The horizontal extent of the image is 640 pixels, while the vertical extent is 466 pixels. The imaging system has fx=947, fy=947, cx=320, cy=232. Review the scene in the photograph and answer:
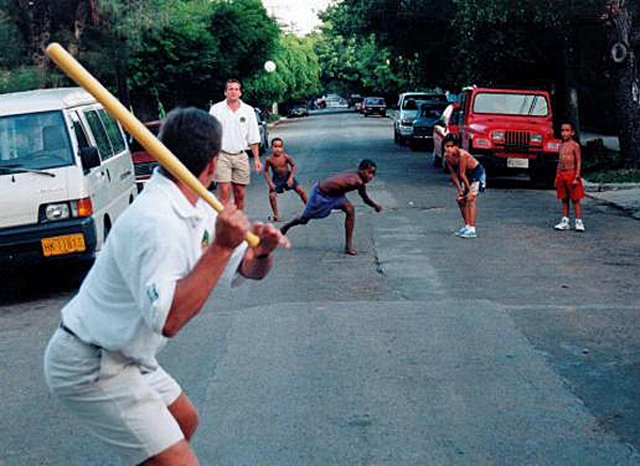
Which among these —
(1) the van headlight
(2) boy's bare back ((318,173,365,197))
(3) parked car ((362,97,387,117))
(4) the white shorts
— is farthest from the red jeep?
(3) parked car ((362,97,387,117))

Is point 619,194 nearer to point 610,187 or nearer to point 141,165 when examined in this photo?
point 610,187

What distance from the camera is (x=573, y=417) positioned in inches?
211

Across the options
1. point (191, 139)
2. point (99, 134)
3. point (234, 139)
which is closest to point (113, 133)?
point (99, 134)

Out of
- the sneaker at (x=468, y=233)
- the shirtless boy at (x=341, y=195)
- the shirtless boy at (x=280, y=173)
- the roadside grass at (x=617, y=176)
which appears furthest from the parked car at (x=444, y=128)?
the shirtless boy at (x=341, y=195)

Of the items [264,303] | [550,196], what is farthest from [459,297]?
[550,196]

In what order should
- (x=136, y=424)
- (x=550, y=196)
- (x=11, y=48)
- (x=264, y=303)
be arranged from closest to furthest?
(x=136, y=424) < (x=264, y=303) < (x=550, y=196) < (x=11, y=48)

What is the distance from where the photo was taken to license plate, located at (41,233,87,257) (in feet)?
30.0

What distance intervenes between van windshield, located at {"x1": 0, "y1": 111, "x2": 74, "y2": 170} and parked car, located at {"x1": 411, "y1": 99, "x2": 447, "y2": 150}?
76.4 feet

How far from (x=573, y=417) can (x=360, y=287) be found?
13.4ft

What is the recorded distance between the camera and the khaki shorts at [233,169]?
41.7 ft

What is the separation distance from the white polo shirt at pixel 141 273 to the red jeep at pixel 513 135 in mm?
16884

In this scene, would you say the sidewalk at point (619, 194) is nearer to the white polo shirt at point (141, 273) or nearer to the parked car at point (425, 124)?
the white polo shirt at point (141, 273)

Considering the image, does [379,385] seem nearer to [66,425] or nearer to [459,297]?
[66,425]

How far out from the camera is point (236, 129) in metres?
12.8
